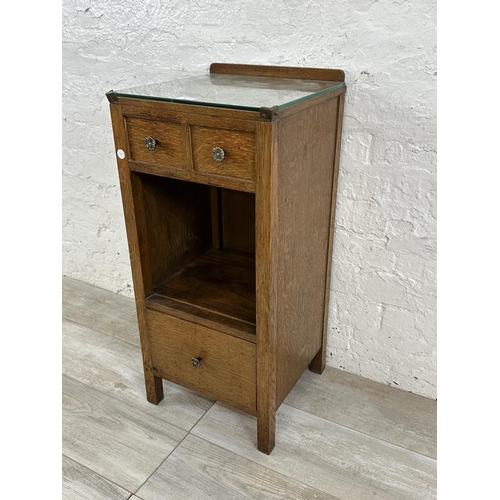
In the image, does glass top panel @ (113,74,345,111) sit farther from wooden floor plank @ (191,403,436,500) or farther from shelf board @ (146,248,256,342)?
wooden floor plank @ (191,403,436,500)

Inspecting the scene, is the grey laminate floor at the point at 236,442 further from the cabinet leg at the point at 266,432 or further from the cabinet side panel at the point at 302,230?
the cabinet side panel at the point at 302,230

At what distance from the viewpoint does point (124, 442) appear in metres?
1.52

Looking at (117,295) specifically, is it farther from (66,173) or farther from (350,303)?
(350,303)

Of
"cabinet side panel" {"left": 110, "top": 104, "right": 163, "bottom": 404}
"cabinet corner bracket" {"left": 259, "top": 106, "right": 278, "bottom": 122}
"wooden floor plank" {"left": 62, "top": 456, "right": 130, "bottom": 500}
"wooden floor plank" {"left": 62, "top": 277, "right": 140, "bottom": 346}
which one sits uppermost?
"cabinet corner bracket" {"left": 259, "top": 106, "right": 278, "bottom": 122}

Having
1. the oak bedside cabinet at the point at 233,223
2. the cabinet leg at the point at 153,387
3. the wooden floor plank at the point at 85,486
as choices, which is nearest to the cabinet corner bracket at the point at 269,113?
the oak bedside cabinet at the point at 233,223

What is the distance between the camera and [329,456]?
1461 mm

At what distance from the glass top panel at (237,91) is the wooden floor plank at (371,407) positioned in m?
1.00

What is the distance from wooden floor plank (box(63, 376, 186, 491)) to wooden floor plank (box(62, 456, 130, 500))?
2cm

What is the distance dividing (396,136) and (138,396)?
1.19m

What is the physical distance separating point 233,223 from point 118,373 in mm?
691

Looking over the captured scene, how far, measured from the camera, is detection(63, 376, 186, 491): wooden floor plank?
1.43 meters

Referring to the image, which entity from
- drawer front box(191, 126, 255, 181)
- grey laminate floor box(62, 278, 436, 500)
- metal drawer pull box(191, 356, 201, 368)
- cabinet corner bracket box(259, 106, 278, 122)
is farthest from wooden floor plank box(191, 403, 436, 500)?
cabinet corner bracket box(259, 106, 278, 122)

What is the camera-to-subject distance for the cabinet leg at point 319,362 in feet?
5.81

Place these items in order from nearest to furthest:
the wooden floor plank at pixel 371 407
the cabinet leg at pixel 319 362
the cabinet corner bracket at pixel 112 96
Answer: the cabinet corner bracket at pixel 112 96 → the wooden floor plank at pixel 371 407 → the cabinet leg at pixel 319 362
